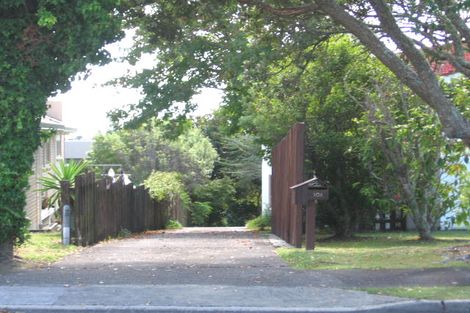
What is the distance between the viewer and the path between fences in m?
7.95

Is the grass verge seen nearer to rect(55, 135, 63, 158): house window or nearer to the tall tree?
the tall tree

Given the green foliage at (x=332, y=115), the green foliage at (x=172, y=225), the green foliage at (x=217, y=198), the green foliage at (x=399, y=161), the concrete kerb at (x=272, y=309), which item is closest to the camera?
the concrete kerb at (x=272, y=309)

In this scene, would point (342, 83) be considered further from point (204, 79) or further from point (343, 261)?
point (343, 261)

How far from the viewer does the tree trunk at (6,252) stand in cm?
1058

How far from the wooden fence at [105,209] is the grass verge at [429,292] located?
26.2 feet

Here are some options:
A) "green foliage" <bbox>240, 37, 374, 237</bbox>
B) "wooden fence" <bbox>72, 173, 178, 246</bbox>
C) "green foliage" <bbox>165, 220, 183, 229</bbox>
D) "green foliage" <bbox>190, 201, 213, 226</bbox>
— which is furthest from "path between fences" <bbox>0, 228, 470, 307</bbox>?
"green foliage" <bbox>190, 201, 213, 226</bbox>

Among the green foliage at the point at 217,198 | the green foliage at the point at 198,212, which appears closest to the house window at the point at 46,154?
the green foliage at the point at 198,212

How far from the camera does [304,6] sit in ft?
41.6

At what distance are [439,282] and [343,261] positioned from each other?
2335 millimetres

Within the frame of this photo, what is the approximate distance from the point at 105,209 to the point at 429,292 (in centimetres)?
1063

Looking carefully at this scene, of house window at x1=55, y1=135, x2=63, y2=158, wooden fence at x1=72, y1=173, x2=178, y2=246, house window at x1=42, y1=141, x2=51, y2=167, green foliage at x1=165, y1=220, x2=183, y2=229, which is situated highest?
house window at x1=55, y1=135, x2=63, y2=158

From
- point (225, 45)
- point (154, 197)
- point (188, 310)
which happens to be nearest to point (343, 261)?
point (188, 310)

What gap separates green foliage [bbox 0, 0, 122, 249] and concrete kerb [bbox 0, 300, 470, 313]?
318 cm

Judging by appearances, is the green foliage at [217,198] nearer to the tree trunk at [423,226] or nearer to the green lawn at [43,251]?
the tree trunk at [423,226]
